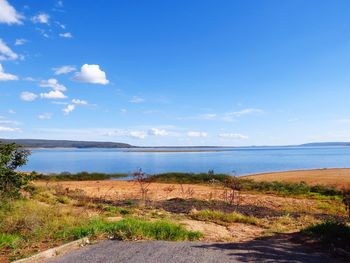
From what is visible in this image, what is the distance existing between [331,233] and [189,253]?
12.1 feet

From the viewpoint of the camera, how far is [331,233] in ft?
28.9

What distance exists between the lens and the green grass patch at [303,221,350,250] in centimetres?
831

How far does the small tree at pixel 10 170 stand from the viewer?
12391 millimetres

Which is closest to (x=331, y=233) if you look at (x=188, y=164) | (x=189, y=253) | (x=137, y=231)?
(x=189, y=253)

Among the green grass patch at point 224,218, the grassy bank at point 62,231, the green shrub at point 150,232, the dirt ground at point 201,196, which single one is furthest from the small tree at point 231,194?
the grassy bank at point 62,231

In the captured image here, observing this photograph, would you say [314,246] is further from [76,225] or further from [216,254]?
[76,225]

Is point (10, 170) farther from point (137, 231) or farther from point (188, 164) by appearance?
point (188, 164)

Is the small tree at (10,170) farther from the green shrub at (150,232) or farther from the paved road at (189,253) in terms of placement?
the paved road at (189,253)

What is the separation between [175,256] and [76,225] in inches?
137

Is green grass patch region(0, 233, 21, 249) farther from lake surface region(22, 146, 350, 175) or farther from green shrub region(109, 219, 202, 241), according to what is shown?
lake surface region(22, 146, 350, 175)

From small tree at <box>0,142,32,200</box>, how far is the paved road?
5.72 m

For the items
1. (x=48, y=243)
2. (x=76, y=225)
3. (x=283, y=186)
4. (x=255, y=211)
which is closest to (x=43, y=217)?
(x=76, y=225)

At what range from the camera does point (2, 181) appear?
489 inches

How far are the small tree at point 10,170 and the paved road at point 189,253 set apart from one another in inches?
225
